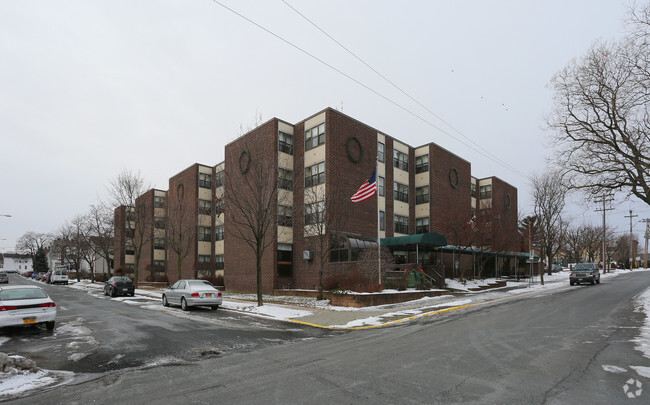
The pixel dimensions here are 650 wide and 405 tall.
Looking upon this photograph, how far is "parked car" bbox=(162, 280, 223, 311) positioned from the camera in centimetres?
1948

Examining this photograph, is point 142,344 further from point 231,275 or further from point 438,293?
point 231,275

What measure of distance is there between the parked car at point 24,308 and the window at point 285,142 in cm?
2037

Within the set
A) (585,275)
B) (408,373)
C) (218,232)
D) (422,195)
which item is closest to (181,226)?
(218,232)

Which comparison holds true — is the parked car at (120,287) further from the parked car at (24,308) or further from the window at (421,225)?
the window at (421,225)

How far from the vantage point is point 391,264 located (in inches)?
935

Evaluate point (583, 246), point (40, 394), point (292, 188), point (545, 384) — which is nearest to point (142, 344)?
point (40, 394)

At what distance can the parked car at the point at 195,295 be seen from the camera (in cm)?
1948

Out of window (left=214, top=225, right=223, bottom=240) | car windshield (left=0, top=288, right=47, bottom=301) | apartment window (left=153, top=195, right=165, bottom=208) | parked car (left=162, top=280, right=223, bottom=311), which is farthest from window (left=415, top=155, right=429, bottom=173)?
apartment window (left=153, top=195, right=165, bottom=208)

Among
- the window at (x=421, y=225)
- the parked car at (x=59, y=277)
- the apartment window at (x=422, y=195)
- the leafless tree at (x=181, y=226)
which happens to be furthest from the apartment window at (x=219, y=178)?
the parked car at (x=59, y=277)

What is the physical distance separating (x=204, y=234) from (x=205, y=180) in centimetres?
606

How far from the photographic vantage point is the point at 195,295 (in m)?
19.5

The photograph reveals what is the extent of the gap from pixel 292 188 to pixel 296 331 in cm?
1775

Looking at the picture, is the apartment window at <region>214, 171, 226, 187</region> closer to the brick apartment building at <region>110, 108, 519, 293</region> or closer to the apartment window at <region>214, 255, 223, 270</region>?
the brick apartment building at <region>110, 108, 519, 293</region>

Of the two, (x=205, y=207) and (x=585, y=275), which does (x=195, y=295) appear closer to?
(x=205, y=207)
